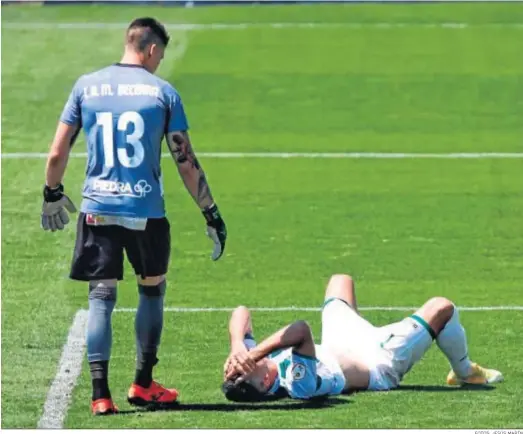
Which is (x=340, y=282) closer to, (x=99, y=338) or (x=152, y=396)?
(x=152, y=396)

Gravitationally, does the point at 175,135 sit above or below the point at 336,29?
below

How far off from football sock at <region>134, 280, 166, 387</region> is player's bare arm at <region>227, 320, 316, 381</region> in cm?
48

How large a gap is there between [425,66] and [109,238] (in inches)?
598

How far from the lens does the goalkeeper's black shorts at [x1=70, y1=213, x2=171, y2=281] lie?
917 cm

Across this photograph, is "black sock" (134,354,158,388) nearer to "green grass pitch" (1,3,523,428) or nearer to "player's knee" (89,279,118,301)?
"green grass pitch" (1,3,523,428)

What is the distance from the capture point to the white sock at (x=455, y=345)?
972 centimetres

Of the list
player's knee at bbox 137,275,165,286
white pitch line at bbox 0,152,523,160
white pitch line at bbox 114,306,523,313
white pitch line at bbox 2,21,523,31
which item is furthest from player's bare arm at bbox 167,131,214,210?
white pitch line at bbox 2,21,523,31

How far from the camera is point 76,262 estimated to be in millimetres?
9203

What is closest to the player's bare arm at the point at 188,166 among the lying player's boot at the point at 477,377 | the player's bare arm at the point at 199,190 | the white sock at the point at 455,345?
the player's bare arm at the point at 199,190

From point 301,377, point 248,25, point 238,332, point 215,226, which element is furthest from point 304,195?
point 248,25

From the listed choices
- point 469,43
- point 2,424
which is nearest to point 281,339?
point 2,424

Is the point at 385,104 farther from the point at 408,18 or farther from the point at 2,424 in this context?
the point at 2,424

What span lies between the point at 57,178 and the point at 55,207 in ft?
0.71

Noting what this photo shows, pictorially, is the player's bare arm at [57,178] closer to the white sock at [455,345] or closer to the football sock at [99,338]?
the football sock at [99,338]
